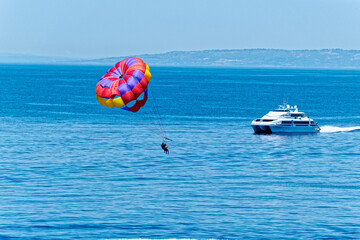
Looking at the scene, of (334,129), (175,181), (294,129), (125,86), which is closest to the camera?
(125,86)

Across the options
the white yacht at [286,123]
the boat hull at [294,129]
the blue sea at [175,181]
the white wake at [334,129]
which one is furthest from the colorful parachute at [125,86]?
the white wake at [334,129]

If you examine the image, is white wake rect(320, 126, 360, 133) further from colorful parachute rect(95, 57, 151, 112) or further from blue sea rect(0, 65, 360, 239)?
colorful parachute rect(95, 57, 151, 112)

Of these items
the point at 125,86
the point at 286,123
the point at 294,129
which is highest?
the point at 286,123

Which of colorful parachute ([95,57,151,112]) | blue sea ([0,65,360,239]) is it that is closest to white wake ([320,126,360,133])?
blue sea ([0,65,360,239])

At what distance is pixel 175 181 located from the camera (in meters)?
73.6

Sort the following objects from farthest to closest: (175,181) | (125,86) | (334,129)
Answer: (334,129)
(175,181)
(125,86)

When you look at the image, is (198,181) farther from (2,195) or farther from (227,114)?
(227,114)

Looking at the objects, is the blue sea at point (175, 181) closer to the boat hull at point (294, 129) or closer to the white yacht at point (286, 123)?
the boat hull at point (294, 129)

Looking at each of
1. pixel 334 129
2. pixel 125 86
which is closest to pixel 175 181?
Answer: pixel 125 86

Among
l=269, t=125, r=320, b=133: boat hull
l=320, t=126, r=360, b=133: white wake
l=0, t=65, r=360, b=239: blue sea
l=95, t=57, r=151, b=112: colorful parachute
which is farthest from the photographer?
l=320, t=126, r=360, b=133: white wake

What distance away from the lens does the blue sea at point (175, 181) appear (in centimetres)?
5538

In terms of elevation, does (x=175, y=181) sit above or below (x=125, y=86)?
below

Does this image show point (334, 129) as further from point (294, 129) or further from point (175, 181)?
point (175, 181)

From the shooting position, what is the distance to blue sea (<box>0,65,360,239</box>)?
182ft
